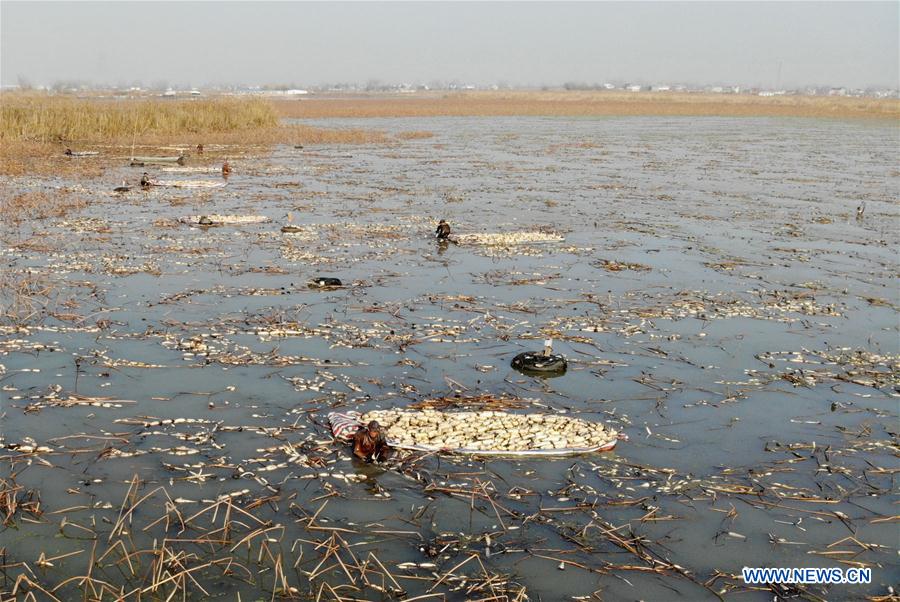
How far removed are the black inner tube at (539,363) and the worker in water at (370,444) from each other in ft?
9.75

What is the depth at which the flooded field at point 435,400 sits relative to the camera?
6039 mm

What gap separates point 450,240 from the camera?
58.3ft

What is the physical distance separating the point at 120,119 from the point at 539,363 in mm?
A: 38275

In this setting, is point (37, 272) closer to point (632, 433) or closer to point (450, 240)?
point (450, 240)

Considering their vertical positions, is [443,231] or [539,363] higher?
[443,231]

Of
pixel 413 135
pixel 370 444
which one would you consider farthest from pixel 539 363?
pixel 413 135

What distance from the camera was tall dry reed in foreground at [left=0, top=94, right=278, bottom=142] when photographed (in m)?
36.5

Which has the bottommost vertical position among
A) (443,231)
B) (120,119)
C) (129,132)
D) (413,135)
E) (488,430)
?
(488,430)

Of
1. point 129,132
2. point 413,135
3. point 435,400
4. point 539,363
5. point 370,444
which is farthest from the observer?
point 413,135

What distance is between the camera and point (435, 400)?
8.88 metres

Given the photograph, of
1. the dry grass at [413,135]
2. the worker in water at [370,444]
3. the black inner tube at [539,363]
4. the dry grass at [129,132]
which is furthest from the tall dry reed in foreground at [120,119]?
the worker in water at [370,444]

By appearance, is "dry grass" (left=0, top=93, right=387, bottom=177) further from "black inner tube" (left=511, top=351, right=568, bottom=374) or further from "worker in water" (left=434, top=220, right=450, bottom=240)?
"black inner tube" (left=511, top=351, right=568, bottom=374)

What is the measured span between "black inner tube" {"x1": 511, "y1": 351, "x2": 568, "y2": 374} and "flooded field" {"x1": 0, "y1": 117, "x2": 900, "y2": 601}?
0.17m

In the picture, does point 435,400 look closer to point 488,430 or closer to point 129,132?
point 488,430
